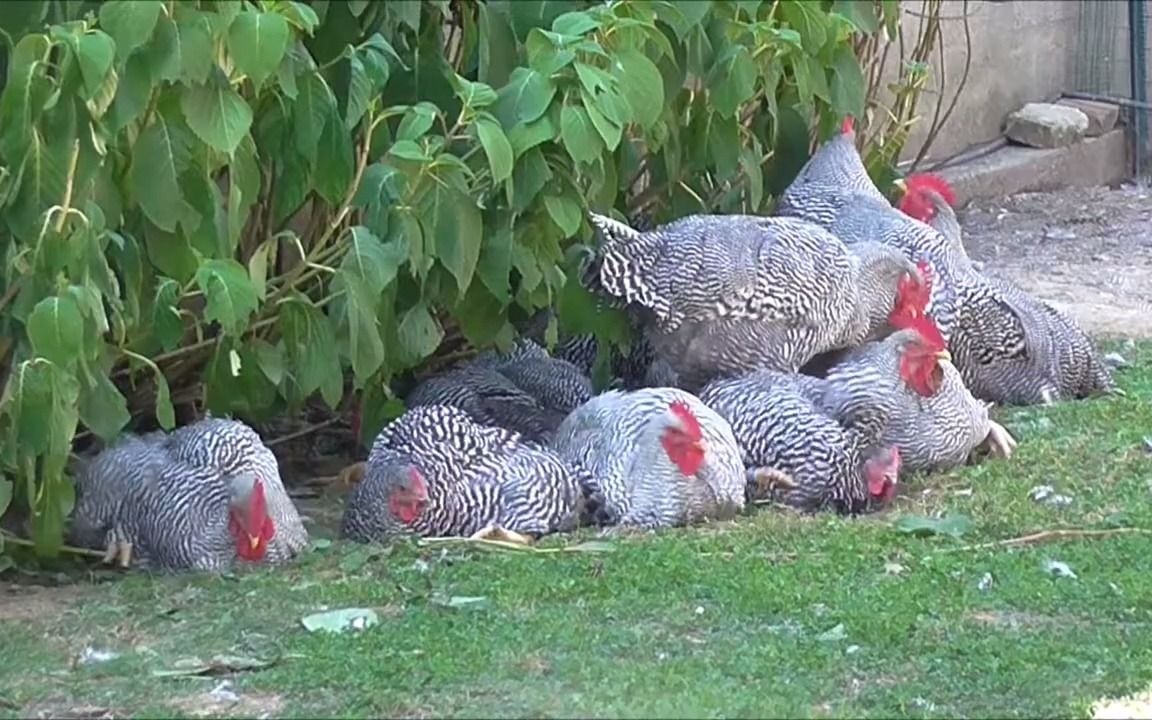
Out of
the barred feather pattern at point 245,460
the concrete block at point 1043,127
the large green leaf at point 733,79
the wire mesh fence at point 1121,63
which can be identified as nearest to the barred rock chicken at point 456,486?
the barred feather pattern at point 245,460

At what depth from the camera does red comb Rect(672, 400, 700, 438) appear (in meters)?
5.05

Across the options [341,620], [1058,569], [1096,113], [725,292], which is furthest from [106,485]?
[1096,113]

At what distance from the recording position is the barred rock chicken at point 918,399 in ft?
18.0

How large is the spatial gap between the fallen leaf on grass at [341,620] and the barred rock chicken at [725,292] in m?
1.56

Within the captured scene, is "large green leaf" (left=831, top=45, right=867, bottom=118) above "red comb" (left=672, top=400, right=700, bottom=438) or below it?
above

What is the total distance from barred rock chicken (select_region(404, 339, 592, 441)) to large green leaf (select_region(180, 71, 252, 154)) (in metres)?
1.35

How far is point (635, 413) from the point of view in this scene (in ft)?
17.0

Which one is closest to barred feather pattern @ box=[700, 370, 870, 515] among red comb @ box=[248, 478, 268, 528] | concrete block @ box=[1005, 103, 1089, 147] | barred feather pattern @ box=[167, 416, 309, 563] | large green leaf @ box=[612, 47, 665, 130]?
large green leaf @ box=[612, 47, 665, 130]

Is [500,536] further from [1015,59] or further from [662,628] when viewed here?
[1015,59]

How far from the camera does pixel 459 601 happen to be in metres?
4.42

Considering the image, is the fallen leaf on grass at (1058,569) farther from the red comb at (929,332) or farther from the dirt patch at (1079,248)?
the dirt patch at (1079,248)

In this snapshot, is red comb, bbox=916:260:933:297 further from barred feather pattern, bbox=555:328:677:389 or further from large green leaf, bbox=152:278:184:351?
large green leaf, bbox=152:278:184:351

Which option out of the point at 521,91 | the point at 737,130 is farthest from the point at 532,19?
the point at 737,130

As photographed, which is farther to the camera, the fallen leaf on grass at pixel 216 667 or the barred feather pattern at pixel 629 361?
the barred feather pattern at pixel 629 361
